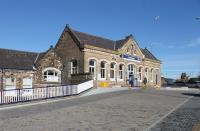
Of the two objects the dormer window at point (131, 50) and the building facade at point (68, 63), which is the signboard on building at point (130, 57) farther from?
the dormer window at point (131, 50)

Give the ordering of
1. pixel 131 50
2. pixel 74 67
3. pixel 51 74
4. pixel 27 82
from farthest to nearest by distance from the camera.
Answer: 1. pixel 131 50
2. pixel 74 67
3. pixel 51 74
4. pixel 27 82

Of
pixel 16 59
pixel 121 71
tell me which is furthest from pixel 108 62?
pixel 16 59

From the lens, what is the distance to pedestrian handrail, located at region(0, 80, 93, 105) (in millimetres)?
20498

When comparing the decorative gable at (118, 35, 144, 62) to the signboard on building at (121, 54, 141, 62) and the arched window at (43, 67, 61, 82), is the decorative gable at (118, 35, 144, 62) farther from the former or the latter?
the arched window at (43, 67, 61, 82)

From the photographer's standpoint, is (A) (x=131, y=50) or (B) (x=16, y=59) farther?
(A) (x=131, y=50)

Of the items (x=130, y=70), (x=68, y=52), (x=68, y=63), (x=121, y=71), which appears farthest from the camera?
(x=130, y=70)

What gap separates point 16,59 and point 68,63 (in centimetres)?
663

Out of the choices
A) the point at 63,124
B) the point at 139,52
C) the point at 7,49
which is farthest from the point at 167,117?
the point at 139,52

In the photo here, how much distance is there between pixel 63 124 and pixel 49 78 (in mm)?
25816

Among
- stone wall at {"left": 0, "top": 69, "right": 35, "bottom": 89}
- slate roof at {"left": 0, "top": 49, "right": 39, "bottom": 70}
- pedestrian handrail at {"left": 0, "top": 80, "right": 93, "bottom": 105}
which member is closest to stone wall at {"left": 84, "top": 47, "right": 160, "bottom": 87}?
stone wall at {"left": 0, "top": 69, "right": 35, "bottom": 89}

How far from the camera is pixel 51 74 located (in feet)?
126

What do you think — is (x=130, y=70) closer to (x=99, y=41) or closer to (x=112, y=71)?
(x=112, y=71)

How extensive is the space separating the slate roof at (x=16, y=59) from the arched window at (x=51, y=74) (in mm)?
1971

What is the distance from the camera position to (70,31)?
130 feet
